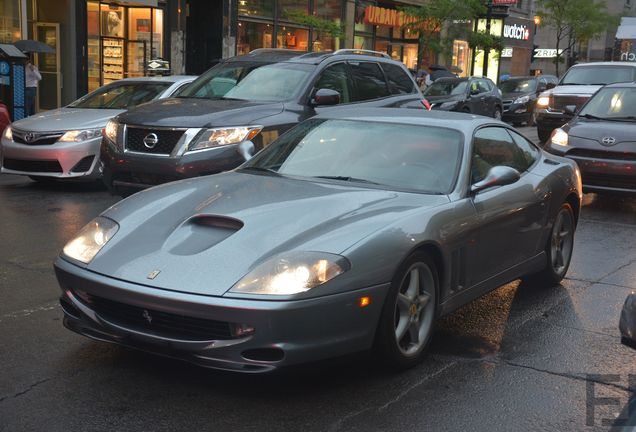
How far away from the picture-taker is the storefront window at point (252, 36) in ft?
89.8

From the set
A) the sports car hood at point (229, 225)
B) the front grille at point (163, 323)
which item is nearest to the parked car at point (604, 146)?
the sports car hood at point (229, 225)

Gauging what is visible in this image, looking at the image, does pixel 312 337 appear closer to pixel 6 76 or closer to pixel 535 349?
pixel 535 349

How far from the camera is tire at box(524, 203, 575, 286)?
6516mm

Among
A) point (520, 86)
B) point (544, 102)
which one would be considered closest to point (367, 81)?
point (544, 102)

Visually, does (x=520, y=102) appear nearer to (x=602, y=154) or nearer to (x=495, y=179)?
(x=602, y=154)

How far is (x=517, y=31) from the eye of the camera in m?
48.8

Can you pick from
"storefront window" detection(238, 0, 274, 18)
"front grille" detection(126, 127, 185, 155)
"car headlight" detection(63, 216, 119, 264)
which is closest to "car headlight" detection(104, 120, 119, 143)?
"front grille" detection(126, 127, 185, 155)

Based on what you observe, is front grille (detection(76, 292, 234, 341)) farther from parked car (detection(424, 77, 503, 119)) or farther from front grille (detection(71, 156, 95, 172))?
parked car (detection(424, 77, 503, 119))

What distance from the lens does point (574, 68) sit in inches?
814

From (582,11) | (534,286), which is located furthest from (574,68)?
(582,11)

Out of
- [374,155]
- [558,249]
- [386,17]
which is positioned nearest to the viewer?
[374,155]

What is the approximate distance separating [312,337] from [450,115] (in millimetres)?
2668

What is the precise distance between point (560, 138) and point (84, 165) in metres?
6.35

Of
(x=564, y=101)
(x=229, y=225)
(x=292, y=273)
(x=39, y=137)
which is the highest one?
(x=229, y=225)
